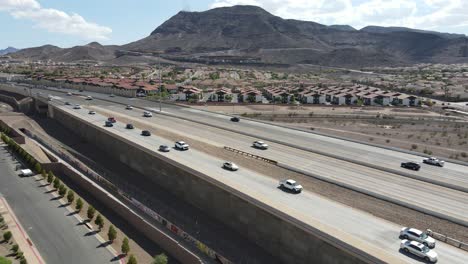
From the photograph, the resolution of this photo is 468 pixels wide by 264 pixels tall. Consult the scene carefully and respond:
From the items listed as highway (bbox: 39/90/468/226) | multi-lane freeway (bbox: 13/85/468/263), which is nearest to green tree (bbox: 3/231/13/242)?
multi-lane freeway (bbox: 13/85/468/263)

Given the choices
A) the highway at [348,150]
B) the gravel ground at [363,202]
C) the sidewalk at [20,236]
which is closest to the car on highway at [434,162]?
the highway at [348,150]

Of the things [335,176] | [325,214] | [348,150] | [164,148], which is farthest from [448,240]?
[164,148]

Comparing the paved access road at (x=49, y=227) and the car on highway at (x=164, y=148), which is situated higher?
the car on highway at (x=164, y=148)

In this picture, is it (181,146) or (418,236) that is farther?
(181,146)

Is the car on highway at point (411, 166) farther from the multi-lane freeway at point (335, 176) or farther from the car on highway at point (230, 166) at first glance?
the car on highway at point (230, 166)

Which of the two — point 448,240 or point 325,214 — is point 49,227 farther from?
point 448,240
